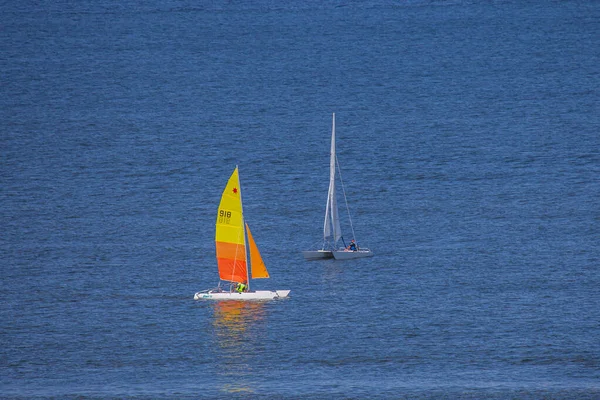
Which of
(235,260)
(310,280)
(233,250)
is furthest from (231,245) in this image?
(310,280)

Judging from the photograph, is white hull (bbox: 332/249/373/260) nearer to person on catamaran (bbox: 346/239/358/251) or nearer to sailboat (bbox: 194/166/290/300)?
person on catamaran (bbox: 346/239/358/251)

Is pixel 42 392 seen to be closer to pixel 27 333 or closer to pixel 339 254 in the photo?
pixel 27 333

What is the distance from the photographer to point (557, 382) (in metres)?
102

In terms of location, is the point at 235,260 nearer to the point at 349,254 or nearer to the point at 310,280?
the point at 310,280

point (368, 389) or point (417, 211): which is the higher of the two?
point (417, 211)

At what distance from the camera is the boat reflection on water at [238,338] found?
104062 millimetres

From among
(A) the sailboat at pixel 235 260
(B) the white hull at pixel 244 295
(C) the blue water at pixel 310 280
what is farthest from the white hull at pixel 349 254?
(B) the white hull at pixel 244 295

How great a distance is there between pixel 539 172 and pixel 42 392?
101543mm

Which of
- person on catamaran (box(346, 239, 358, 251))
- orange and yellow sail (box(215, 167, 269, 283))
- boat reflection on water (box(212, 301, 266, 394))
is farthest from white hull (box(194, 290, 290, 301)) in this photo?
person on catamaran (box(346, 239, 358, 251))

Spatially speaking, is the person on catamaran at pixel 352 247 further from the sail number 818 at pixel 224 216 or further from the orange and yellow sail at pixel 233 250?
the sail number 818 at pixel 224 216

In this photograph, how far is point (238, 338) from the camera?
114 metres

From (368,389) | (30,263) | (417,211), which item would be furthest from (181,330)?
(417,211)

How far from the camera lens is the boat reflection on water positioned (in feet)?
341

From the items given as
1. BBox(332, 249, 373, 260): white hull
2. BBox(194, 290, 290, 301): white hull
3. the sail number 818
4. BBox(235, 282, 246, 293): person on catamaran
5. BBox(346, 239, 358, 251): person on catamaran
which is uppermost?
the sail number 818
